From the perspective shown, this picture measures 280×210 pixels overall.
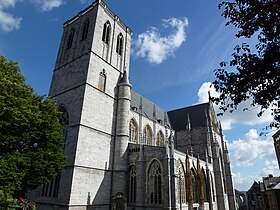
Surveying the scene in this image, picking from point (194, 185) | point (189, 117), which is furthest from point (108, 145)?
point (189, 117)

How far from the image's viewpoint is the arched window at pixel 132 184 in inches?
686

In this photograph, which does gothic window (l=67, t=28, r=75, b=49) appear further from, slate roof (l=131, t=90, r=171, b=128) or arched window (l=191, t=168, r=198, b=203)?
arched window (l=191, t=168, r=198, b=203)

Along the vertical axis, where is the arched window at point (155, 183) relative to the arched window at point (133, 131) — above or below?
below

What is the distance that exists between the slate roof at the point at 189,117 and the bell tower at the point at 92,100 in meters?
14.1

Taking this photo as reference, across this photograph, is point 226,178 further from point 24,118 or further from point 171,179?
point 24,118

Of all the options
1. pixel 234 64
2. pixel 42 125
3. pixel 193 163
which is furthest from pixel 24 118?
pixel 193 163

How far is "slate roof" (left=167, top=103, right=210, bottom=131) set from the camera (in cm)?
3106

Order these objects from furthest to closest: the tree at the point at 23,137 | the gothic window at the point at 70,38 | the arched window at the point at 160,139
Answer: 1. the arched window at the point at 160,139
2. the gothic window at the point at 70,38
3. the tree at the point at 23,137

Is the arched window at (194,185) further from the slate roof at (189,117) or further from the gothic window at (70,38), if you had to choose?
the gothic window at (70,38)

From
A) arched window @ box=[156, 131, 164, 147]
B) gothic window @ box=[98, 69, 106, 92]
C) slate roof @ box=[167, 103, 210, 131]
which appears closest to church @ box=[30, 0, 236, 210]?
gothic window @ box=[98, 69, 106, 92]

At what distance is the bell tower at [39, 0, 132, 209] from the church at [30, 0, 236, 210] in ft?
0.24

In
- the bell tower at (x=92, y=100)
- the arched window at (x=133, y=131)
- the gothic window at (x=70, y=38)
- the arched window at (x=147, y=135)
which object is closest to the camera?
the bell tower at (x=92, y=100)

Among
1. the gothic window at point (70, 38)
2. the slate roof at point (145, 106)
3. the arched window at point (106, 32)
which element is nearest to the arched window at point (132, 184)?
the slate roof at point (145, 106)

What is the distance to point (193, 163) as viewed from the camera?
2102 centimetres
